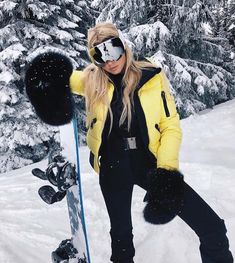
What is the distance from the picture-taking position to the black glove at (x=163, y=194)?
2293 millimetres

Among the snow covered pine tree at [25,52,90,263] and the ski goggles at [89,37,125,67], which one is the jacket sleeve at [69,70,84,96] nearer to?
the snow covered pine tree at [25,52,90,263]

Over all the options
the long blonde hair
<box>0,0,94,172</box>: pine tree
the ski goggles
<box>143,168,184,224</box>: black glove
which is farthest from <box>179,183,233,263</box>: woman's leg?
<box>0,0,94,172</box>: pine tree

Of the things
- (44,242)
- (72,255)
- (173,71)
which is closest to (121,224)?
(72,255)

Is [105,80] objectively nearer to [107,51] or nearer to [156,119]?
[107,51]

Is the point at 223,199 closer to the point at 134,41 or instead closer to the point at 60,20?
the point at 134,41

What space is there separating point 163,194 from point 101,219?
2401 mm

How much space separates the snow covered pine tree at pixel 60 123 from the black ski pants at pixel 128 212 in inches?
10.5

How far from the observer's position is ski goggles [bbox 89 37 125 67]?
8.01ft

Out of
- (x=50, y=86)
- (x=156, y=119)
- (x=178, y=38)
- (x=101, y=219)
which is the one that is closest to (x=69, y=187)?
(x=50, y=86)

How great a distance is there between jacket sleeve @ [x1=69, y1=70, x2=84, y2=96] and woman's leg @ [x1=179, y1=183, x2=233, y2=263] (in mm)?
970

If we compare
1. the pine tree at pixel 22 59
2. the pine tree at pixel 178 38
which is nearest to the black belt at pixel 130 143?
the pine tree at pixel 22 59

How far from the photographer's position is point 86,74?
265cm

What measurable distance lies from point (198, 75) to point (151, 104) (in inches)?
513

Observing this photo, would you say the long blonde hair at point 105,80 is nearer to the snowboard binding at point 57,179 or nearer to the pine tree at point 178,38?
the snowboard binding at point 57,179
